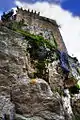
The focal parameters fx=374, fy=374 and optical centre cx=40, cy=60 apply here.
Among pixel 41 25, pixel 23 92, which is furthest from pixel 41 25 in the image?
pixel 23 92

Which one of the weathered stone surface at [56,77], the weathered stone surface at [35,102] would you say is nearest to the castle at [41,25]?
the weathered stone surface at [56,77]

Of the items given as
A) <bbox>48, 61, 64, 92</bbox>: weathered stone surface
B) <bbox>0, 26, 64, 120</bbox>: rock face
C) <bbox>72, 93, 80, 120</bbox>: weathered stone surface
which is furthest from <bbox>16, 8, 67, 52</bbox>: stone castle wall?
<bbox>0, 26, 64, 120</bbox>: rock face

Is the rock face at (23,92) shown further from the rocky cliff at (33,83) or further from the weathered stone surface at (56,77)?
the weathered stone surface at (56,77)

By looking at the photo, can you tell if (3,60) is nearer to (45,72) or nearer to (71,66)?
(45,72)

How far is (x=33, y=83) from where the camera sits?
23.4 metres

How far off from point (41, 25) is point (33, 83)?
80.7 feet

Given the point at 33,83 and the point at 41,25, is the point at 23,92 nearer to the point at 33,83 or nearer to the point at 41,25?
the point at 33,83

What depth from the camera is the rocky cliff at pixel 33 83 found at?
22.1 meters

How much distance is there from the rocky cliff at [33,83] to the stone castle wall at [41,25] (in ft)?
46.2

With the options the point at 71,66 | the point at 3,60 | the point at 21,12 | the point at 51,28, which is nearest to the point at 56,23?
the point at 51,28

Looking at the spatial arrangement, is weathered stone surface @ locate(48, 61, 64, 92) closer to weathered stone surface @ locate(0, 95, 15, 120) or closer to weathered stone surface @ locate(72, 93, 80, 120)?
weathered stone surface @ locate(72, 93, 80, 120)

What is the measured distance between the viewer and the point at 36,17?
48562mm

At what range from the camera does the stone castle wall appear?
45.0 m

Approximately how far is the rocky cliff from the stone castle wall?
14092mm
